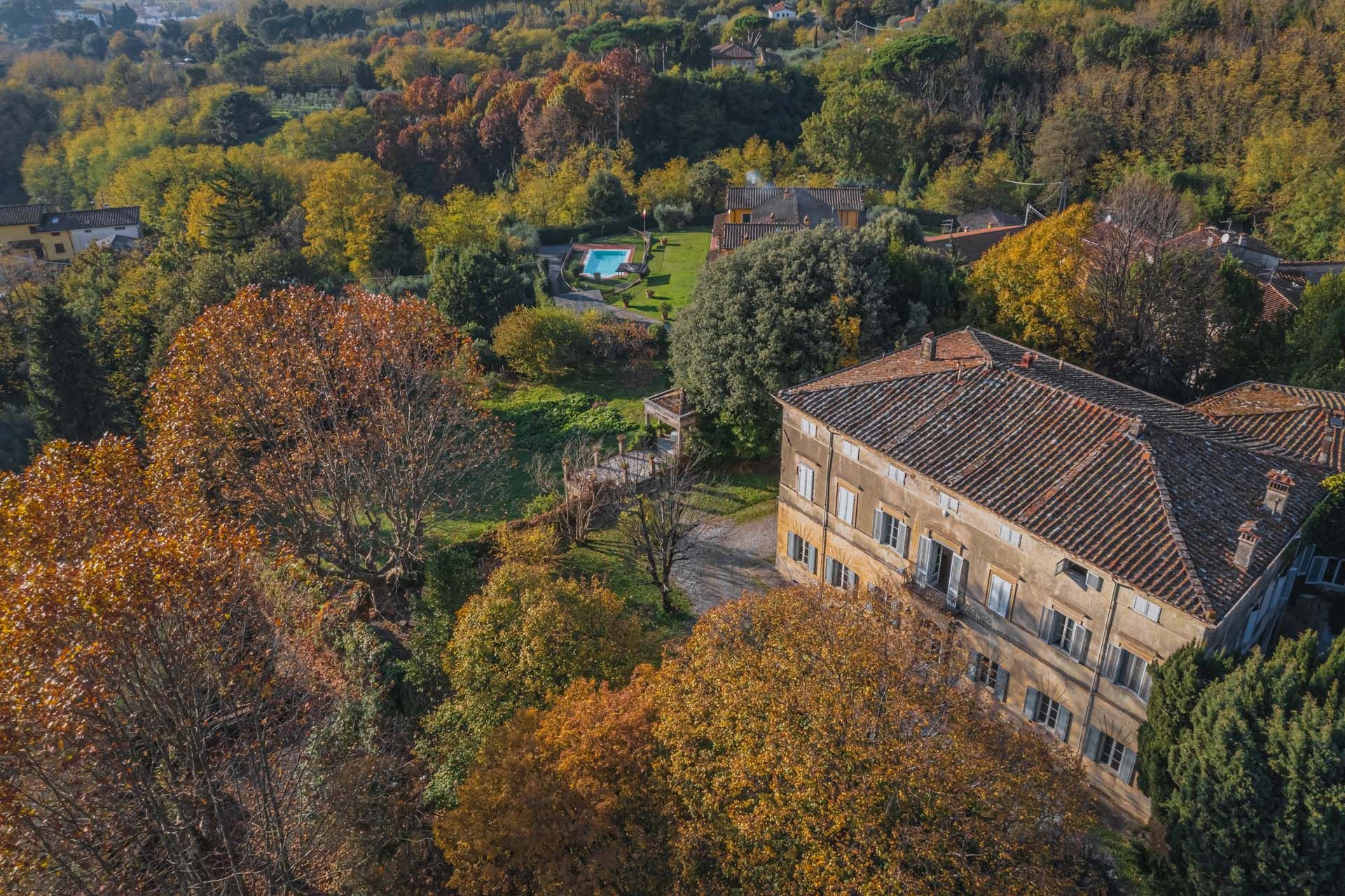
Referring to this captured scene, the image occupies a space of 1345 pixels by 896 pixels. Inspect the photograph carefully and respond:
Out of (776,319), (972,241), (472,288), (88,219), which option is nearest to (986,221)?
(972,241)

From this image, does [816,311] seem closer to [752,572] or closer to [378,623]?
[752,572]

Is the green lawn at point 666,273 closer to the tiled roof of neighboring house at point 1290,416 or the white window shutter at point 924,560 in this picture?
the white window shutter at point 924,560

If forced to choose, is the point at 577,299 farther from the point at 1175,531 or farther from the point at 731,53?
the point at 731,53

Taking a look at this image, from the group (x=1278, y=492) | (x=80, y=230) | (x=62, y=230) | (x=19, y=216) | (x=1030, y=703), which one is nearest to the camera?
(x=1278, y=492)

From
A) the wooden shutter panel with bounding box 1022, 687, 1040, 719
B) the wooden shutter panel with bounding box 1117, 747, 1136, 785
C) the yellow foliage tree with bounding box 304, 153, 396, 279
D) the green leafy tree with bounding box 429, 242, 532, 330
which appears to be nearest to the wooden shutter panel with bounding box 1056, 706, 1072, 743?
the wooden shutter panel with bounding box 1022, 687, 1040, 719

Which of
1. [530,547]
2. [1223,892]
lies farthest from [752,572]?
[1223,892]
